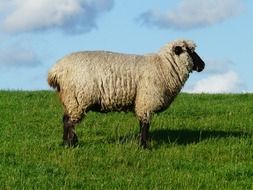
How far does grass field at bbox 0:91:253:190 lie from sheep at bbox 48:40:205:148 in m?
0.74

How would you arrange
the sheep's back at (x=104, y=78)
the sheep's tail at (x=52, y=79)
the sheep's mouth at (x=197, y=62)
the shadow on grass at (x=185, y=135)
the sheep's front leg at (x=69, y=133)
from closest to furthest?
the sheep's back at (x=104, y=78) < the sheep's tail at (x=52, y=79) < the sheep's front leg at (x=69, y=133) < the sheep's mouth at (x=197, y=62) < the shadow on grass at (x=185, y=135)

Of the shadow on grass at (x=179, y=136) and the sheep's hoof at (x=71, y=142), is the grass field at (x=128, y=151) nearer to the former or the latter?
the shadow on grass at (x=179, y=136)

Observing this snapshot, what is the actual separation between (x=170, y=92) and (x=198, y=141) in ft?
4.49

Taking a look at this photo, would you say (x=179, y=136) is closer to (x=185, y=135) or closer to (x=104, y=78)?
(x=185, y=135)

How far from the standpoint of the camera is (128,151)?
14.1m

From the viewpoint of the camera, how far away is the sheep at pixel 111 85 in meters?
14.7

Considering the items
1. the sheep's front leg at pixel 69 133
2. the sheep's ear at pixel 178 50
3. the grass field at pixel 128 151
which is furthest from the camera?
the sheep's ear at pixel 178 50

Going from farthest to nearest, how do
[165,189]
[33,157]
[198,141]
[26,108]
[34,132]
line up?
1. [26,108]
2. [34,132]
3. [198,141]
4. [33,157]
5. [165,189]

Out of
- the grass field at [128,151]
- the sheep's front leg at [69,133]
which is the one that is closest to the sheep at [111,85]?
the sheep's front leg at [69,133]

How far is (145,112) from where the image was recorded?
49.2ft

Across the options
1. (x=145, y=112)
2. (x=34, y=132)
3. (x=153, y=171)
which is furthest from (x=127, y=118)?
(x=153, y=171)

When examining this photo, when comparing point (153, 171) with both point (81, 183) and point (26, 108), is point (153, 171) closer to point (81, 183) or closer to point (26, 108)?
point (81, 183)

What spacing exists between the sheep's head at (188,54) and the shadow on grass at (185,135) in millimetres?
1689

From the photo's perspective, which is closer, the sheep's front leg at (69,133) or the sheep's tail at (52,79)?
the sheep's tail at (52,79)
